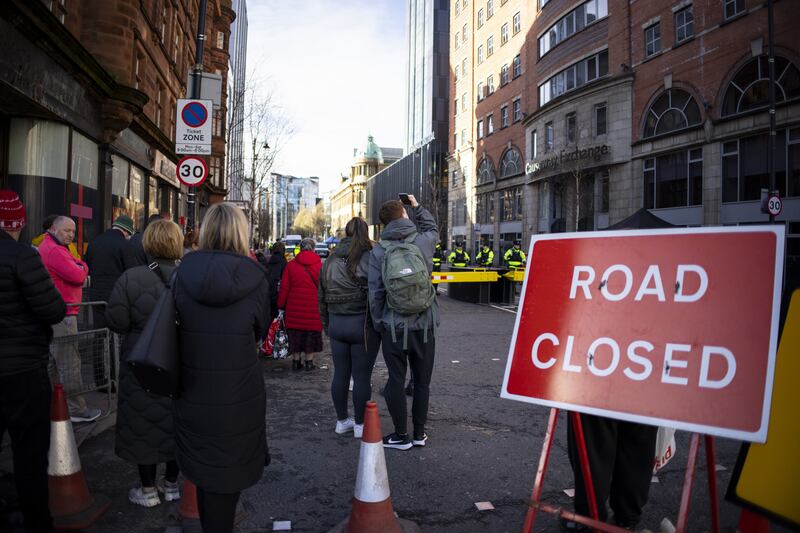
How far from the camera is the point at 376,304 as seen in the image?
15.8ft

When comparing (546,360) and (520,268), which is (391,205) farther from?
(520,268)

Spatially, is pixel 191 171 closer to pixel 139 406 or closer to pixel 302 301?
pixel 302 301

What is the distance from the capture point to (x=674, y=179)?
2586 centimetres

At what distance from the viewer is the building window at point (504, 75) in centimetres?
4300

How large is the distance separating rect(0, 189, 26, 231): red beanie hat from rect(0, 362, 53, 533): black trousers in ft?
3.29

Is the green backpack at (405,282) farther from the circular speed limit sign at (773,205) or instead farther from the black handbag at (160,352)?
the circular speed limit sign at (773,205)

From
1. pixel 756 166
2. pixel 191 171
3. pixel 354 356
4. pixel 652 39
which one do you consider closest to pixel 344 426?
pixel 354 356

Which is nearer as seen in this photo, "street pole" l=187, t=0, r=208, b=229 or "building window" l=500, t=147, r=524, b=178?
"street pole" l=187, t=0, r=208, b=229

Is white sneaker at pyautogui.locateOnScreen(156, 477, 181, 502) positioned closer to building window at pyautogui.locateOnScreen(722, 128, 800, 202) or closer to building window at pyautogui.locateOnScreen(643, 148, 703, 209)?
building window at pyautogui.locateOnScreen(722, 128, 800, 202)

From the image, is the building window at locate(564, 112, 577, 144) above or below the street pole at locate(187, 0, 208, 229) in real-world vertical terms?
above

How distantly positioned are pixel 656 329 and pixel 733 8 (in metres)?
25.9

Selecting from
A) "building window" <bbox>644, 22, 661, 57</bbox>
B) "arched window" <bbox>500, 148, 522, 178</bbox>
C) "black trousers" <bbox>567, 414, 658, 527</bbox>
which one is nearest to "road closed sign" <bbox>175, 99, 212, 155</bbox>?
"black trousers" <bbox>567, 414, 658, 527</bbox>

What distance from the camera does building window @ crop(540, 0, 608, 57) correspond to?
3092 cm

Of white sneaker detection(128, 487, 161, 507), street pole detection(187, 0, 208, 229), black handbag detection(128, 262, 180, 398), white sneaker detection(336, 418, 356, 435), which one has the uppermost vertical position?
street pole detection(187, 0, 208, 229)
